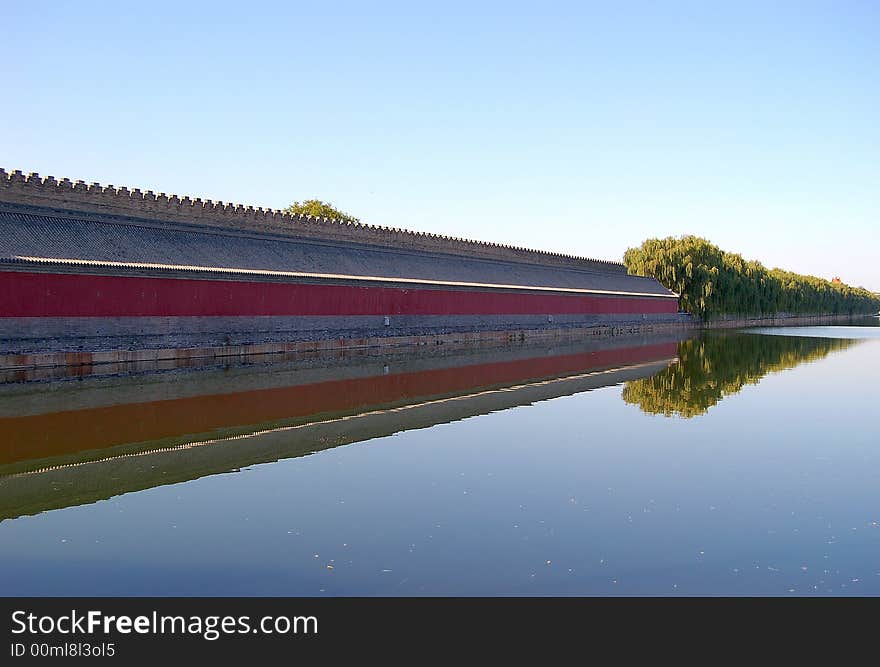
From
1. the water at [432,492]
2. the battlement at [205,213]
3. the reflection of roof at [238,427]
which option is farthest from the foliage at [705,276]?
the water at [432,492]

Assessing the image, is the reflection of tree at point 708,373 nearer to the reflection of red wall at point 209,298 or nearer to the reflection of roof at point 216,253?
the reflection of red wall at point 209,298

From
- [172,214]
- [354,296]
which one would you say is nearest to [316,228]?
[354,296]

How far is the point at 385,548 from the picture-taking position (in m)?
6.44

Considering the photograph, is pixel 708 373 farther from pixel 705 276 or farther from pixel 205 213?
pixel 705 276

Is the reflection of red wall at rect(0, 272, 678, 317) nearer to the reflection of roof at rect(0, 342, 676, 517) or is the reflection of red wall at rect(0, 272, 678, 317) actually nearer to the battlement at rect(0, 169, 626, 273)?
the battlement at rect(0, 169, 626, 273)

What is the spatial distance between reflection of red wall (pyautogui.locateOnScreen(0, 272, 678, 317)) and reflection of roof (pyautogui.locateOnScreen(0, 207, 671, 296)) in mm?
364

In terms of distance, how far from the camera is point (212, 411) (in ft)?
44.6

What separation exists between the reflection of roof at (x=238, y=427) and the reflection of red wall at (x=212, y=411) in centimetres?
2

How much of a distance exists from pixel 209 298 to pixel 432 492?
16.5 metres

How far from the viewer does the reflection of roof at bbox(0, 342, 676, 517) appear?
8773 mm

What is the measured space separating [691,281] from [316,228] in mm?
32995

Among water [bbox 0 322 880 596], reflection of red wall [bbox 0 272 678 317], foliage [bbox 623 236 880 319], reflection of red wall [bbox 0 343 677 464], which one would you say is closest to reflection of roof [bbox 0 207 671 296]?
reflection of red wall [bbox 0 272 678 317]
